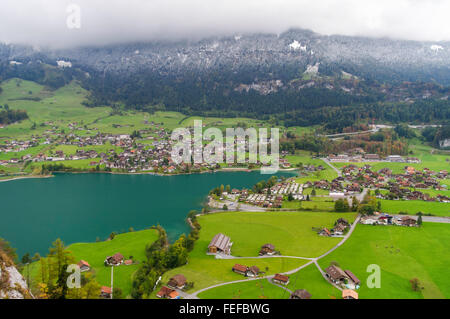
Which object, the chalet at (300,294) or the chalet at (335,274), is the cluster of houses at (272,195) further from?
the chalet at (300,294)

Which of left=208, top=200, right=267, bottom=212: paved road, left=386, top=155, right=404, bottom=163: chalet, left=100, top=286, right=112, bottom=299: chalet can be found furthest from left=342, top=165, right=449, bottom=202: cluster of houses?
left=100, top=286, right=112, bottom=299: chalet

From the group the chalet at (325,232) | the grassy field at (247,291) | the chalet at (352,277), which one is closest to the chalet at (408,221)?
the chalet at (325,232)

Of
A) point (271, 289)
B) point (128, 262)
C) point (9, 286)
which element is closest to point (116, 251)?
point (128, 262)

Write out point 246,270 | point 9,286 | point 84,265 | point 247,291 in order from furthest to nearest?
point 84,265 < point 246,270 < point 247,291 < point 9,286

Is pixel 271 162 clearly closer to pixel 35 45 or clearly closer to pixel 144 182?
pixel 144 182

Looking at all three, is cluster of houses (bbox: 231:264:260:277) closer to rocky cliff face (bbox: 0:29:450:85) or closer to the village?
the village

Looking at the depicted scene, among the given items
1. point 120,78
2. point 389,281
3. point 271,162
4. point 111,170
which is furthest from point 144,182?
point 120,78

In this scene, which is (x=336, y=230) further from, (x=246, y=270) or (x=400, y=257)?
(x=246, y=270)
